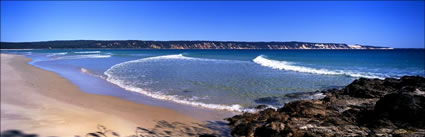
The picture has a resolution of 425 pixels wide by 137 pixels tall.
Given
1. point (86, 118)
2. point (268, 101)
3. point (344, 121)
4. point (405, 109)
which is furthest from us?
point (268, 101)

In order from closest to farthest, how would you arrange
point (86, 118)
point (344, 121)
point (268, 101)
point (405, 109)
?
point (405, 109)
point (344, 121)
point (86, 118)
point (268, 101)

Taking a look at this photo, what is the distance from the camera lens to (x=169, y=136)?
19.5 ft

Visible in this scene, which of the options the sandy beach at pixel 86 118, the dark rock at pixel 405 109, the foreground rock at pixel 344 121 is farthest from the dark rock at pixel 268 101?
the dark rock at pixel 405 109

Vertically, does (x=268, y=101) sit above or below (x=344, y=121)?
below

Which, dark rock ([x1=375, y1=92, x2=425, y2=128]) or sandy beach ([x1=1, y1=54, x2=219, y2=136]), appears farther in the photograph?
dark rock ([x1=375, y1=92, x2=425, y2=128])

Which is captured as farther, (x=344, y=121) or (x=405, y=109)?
(x=344, y=121)

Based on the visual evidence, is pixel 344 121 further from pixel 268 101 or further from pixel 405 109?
pixel 268 101

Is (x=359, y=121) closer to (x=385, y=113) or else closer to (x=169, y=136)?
(x=385, y=113)

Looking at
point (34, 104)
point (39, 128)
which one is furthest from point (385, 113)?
point (34, 104)

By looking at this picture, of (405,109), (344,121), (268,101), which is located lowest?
(268,101)

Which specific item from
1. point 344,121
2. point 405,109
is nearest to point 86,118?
point 344,121

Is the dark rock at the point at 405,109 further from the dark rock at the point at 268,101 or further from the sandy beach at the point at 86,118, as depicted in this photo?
the sandy beach at the point at 86,118

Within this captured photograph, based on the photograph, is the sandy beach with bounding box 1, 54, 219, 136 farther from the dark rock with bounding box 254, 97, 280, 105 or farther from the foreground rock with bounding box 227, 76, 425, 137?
the dark rock with bounding box 254, 97, 280, 105

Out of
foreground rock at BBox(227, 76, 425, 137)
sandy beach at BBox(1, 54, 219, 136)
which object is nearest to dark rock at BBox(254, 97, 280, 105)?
foreground rock at BBox(227, 76, 425, 137)
